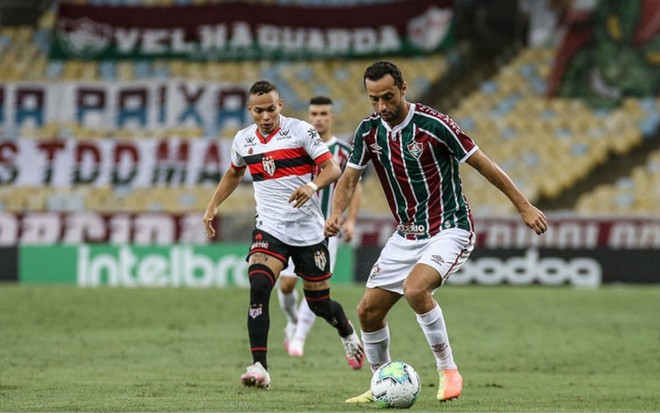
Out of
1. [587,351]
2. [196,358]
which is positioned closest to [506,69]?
[587,351]

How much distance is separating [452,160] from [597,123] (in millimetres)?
19992

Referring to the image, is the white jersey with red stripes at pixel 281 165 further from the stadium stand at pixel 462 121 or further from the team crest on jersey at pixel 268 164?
the stadium stand at pixel 462 121

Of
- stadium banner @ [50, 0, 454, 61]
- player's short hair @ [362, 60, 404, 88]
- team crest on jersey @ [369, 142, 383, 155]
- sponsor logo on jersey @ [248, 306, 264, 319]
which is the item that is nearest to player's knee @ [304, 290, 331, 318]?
sponsor logo on jersey @ [248, 306, 264, 319]

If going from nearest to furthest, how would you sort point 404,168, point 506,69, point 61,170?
point 404,168, point 61,170, point 506,69

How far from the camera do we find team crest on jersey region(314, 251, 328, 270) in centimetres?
973

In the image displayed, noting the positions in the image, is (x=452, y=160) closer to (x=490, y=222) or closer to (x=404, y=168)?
(x=404, y=168)

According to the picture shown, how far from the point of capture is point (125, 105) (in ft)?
93.5

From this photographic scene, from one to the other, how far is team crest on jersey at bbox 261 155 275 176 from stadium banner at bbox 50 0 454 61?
65.7ft

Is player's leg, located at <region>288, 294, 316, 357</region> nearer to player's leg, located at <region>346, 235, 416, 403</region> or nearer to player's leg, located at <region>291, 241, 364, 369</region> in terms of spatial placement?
player's leg, located at <region>291, 241, 364, 369</region>

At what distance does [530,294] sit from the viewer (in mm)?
20531

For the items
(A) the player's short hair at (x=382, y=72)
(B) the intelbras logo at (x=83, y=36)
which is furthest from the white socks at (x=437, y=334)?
(B) the intelbras logo at (x=83, y=36)

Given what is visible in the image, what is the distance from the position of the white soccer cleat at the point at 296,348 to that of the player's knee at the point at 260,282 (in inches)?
115

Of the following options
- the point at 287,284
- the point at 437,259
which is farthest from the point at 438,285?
the point at 287,284

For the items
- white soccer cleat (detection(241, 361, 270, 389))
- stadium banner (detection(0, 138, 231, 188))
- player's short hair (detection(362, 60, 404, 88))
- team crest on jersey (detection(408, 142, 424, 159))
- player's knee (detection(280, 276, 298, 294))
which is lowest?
white soccer cleat (detection(241, 361, 270, 389))
